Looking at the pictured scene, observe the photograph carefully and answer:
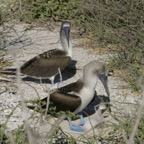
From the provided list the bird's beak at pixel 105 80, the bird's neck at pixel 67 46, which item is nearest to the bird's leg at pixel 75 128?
the bird's beak at pixel 105 80

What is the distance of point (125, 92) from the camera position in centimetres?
745

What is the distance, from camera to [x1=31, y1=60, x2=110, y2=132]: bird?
6.48 m

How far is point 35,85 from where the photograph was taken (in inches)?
302

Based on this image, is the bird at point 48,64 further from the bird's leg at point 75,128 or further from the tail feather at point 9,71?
the bird's leg at point 75,128

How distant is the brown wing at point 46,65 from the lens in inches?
302

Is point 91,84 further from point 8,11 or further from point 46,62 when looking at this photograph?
point 8,11

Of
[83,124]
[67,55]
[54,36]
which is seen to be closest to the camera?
[83,124]

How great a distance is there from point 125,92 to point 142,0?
1584mm

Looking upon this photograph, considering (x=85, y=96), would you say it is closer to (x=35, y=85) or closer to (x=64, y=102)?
(x=64, y=102)

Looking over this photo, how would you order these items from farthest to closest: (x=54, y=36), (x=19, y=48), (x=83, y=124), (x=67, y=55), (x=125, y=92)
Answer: (x=54, y=36)
(x=19, y=48)
(x=67, y=55)
(x=125, y=92)
(x=83, y=124)

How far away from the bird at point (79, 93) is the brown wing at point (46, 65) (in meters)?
0.96

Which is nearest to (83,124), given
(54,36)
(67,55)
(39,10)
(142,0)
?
(67,55)

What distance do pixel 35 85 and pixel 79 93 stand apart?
1190mm

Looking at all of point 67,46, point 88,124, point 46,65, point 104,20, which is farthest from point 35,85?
point 104,20
